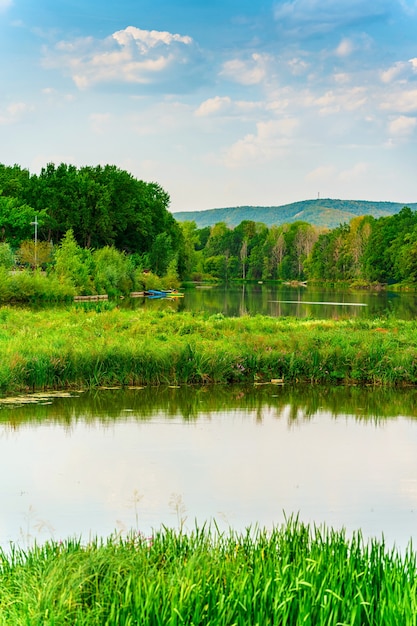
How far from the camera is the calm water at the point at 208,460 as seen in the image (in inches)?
276

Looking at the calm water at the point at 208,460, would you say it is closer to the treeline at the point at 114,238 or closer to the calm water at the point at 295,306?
the calm water at the point at 295,306

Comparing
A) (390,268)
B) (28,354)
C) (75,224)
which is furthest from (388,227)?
(28,354)

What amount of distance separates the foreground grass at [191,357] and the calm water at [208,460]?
491mm

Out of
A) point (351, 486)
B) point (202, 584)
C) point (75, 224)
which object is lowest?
point (351, 486)

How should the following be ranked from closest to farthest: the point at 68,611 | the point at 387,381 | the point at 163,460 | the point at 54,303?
1. the point at 68,611
2. the point at 163,460
3. the point at 387,381
4. the point at 54,303

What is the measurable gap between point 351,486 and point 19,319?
1333 cm

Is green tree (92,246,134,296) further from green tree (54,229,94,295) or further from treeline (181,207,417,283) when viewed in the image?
treeline (181,207,417,283)

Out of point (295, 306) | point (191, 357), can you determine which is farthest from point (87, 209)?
point (191, 357)

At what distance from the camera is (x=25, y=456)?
30.3ft

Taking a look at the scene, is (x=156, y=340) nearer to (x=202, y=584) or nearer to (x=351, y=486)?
(x=351, y=486)

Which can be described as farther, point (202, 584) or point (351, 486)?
point (351, 486)

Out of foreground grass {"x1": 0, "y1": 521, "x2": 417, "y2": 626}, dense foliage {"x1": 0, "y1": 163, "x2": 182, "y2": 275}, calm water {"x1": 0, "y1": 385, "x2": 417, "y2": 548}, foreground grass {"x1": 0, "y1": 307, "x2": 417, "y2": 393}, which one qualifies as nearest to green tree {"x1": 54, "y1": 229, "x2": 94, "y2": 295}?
dense foliage {"x1": 0, "y1": 163, "x2": 182, "y2": 275}

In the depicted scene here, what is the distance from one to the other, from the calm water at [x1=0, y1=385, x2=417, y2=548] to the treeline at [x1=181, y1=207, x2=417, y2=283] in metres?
64.6

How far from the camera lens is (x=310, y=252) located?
118 metres
